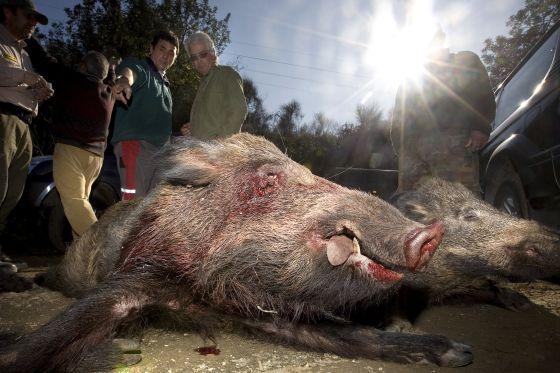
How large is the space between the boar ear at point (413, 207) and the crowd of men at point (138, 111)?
794 mm

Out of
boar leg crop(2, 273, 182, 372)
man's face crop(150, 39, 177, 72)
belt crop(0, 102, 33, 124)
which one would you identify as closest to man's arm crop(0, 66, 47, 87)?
belt crop(0, 102, 33, 124)

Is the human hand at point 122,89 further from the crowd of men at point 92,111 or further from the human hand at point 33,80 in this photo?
the human hand at point 33,80

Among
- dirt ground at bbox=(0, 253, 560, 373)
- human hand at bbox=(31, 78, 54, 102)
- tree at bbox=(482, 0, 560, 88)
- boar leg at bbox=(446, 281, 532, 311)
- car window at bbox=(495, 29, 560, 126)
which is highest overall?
tree at bbox=(482, 0, 560, 88)

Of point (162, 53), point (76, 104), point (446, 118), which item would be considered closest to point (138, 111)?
point (76, 104)

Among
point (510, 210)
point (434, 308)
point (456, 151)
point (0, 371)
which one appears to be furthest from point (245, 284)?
point (510, 210)

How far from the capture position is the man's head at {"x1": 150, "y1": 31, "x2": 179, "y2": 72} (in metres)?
4.57

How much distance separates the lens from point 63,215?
5.70 m

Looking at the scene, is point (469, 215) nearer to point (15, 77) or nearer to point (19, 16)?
point (15, 77)

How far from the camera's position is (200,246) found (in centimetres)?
227

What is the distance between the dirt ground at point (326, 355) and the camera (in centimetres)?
212

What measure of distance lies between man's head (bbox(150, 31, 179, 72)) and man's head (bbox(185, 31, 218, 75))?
0.26 metres

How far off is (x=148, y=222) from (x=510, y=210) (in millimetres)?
4455

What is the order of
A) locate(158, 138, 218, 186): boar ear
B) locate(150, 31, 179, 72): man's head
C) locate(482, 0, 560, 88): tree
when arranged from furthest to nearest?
1. locate(482, 0, 560, 88): tree
2. locate(150, 31, 179, 72): man's head
3. locate(158, 138, 218, 186): boar ear

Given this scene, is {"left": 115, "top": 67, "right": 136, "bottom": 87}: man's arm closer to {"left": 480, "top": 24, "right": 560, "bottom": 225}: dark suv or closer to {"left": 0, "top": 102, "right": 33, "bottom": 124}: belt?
{"left": 0, "top": 102, "right": 33, "bottom": 124}: belt
